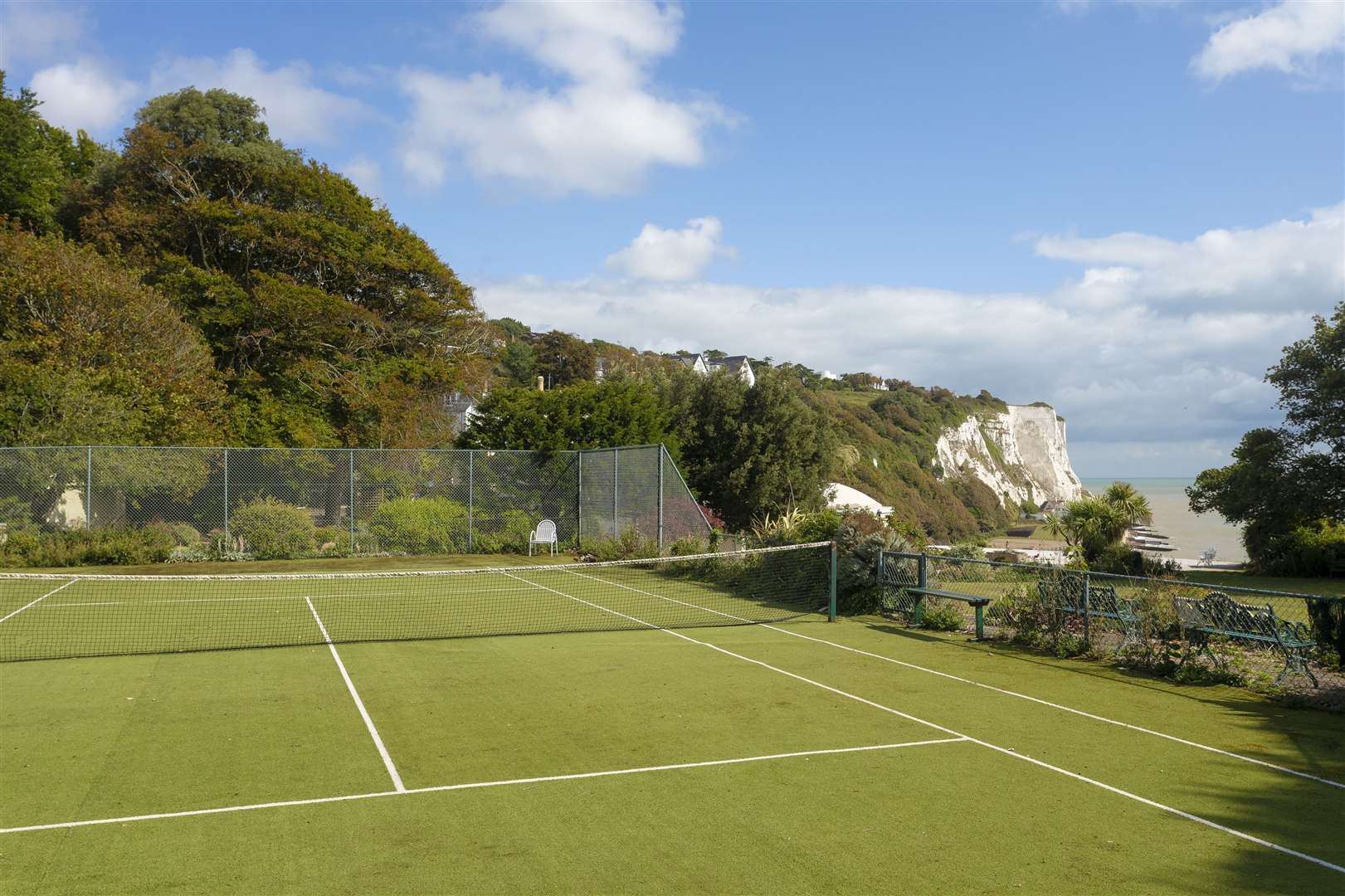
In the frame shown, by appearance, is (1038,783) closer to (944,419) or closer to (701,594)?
(701,594)

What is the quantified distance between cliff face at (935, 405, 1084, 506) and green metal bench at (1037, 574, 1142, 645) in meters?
76.5

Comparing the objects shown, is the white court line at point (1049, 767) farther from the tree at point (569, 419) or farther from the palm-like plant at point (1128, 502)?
the palm-like plant at point (1128, 502)

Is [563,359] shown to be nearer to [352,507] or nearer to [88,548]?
[352,507]

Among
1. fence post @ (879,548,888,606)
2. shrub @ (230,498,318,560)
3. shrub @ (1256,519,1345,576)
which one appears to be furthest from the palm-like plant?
shrub @ (230,498,318,560)

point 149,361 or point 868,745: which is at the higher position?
point 149,361

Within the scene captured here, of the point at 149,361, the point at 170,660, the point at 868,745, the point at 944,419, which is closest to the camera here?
the point at 868,745

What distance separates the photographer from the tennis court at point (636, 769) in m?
5.14

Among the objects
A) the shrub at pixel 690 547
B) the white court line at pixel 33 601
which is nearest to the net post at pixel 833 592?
the shrub at pixel 690 547

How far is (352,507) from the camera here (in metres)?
23.5

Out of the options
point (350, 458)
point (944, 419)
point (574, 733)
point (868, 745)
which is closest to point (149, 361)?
point (350, 458)

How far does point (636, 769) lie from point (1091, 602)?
723cm

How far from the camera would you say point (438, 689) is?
31.3 feet

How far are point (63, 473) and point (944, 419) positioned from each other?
81.5m

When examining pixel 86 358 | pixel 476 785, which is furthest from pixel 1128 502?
pixel 86 358
